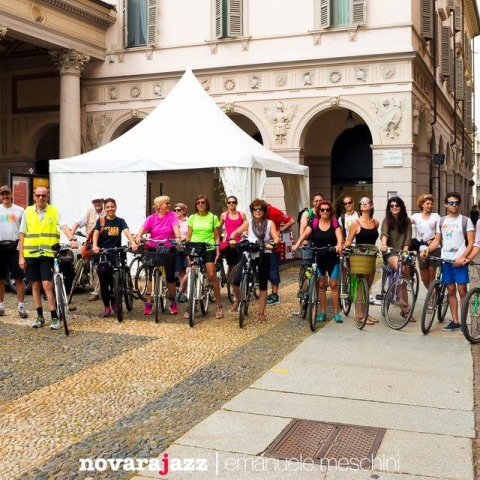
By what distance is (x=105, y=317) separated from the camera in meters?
A: 9.66

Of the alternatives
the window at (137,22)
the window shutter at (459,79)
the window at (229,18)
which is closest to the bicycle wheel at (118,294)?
the window at (229,18)

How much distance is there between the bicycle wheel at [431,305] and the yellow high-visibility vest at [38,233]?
467 cm

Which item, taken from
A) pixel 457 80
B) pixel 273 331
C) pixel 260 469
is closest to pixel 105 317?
pixel 273 331

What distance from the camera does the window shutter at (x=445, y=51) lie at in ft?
87.6

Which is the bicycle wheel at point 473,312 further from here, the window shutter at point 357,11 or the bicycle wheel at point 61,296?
the window shutter at point 357,11

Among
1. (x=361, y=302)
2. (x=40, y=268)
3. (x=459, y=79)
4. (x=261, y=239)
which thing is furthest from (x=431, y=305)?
(x=459, y=79)

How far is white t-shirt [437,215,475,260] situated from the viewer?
8.29 meters

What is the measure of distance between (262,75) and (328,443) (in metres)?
18.6

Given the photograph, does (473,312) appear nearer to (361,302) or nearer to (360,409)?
(361,302)

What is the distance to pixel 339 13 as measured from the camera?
69.3 feet

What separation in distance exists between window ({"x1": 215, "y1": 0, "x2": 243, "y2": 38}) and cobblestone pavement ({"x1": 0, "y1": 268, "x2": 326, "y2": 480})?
47.0ft

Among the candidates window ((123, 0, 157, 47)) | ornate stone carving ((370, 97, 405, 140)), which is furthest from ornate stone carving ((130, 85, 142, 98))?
ornate stone carving ((370, 97, 405, 140))

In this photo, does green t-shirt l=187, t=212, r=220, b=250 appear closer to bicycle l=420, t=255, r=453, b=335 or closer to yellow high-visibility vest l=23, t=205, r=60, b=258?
yellow high-visibility vest l=23, t=205, r=60, b=258

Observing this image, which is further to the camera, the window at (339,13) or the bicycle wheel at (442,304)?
the window at (339,13)
